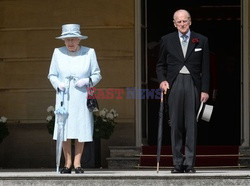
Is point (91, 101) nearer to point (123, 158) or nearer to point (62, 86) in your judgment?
point (62, 86)

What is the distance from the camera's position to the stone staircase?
1375cm

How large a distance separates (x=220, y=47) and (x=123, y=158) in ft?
12.3

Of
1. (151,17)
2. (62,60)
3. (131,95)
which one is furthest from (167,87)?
(151,17)

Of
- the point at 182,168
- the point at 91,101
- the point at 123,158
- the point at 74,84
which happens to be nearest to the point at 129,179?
the point at 182,168

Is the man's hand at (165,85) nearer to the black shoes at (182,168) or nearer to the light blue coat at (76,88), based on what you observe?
the light blue coat at (76,88)

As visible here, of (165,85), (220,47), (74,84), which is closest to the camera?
(165,85)

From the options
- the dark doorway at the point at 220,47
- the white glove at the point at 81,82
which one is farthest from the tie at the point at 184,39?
the dark doorway at the point at 220,47

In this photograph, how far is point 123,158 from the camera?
13805mm

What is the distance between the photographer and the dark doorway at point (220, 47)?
16453 millimetres

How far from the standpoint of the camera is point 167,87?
10492 mm

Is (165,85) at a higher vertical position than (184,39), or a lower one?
lower

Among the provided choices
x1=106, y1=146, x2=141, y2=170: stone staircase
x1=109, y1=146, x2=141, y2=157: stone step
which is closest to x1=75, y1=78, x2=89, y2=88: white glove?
x1=106, y1=146, x2=141, y2=170: stone staircase

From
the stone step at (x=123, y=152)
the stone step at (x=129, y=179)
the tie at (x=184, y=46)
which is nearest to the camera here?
the stone step at (x=129, y=179)

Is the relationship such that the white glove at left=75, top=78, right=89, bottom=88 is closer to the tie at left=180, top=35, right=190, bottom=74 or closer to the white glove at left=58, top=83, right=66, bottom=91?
the white glove at left=58, top=83, right=66, bottom=91
